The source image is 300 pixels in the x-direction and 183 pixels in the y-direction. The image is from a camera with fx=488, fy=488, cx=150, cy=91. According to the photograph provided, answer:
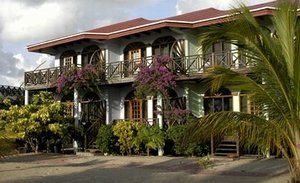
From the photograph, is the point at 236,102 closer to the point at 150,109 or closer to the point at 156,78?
the point at 156,78

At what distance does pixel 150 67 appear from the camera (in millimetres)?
22094

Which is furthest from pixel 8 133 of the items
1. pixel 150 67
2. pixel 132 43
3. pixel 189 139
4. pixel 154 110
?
pixel 132 43

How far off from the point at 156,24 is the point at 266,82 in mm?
13699

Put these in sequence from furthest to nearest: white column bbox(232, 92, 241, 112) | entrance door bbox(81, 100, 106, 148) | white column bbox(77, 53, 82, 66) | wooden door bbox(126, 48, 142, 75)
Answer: white column bbox(77, 53, 82, 66) → entrance door bbox(81, 100, 106, 148) → wooden door bbox(126, 48, 142, 75) → white column bbox(232, 92, 241, 112)

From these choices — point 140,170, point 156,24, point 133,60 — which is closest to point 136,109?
point 133,60

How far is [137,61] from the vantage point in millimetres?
24625

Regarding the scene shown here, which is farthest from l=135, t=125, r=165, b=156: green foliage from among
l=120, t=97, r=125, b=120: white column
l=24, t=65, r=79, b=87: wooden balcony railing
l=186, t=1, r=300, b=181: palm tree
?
l=186, t=1, r=300, b=181: palm tree

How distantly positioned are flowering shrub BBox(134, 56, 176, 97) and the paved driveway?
3194mm

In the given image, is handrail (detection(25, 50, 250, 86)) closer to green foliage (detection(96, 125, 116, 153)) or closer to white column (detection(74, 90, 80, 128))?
white column (detection(74, 90, 80, 128))

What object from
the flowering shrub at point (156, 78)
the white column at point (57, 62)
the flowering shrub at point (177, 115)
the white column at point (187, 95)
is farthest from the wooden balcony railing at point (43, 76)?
the flowering shrub at point (177, 115)

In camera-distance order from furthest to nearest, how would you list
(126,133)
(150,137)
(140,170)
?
(126,133), (150,137), (140,170)

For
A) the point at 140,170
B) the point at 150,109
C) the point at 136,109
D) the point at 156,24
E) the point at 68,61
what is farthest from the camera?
the point at 68,61

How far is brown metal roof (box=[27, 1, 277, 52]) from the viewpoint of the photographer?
21691mm

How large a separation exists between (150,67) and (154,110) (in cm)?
284
